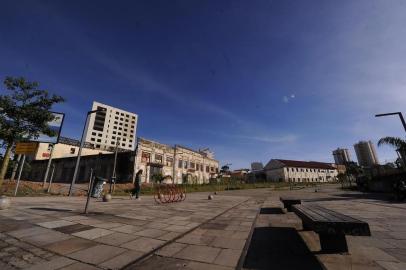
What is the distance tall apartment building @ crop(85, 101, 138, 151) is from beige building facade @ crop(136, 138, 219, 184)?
43372 mm

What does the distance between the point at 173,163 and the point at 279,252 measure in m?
39.6

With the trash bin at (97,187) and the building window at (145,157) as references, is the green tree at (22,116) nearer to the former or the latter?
the trash bin at (97,187)

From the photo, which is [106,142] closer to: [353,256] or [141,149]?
[141,149]

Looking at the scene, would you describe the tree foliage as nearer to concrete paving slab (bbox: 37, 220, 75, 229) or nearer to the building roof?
concrete paving slab (bbox: 37, 220, 75, 229)

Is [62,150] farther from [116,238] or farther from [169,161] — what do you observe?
[116,238]

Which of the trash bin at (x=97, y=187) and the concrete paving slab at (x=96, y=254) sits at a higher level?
A: the trash bin at (x=97, y=187)

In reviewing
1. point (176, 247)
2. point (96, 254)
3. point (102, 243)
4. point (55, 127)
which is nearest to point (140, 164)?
point (55, 127)

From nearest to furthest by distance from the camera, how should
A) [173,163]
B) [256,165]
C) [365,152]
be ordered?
[173,163]
[365,152]
[256,165]

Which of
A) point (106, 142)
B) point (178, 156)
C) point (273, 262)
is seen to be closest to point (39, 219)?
point (273, 262)

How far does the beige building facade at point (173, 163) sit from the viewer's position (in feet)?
115

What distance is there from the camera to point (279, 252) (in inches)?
129

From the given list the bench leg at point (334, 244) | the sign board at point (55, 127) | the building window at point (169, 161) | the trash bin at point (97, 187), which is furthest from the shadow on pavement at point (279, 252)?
the building window at point (169, 161)

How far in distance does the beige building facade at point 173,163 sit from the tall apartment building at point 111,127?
43372mm

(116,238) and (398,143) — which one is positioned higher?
(398,143)
